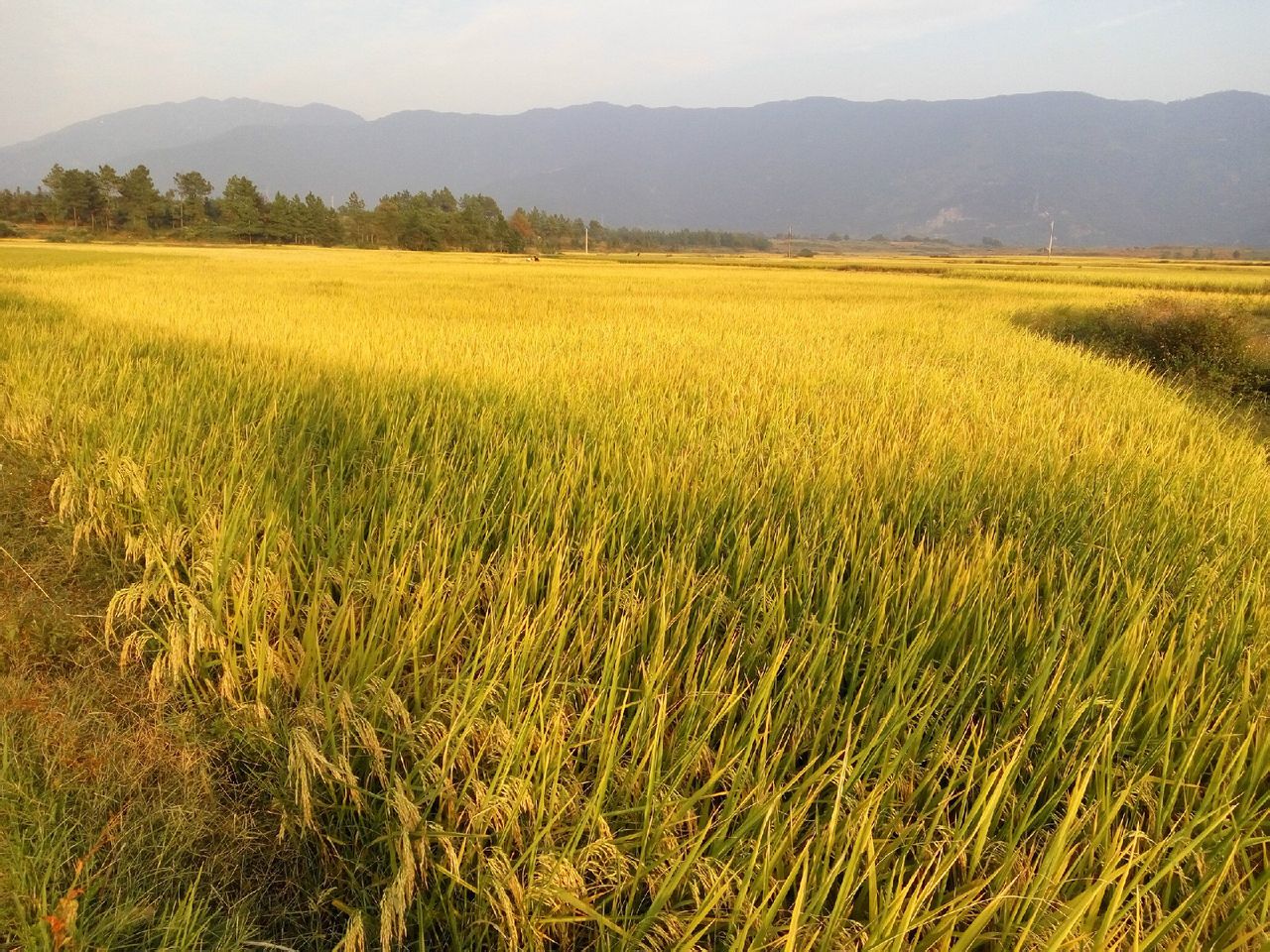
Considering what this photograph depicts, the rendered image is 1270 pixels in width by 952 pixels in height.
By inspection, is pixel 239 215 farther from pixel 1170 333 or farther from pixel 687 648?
pixel 687 648

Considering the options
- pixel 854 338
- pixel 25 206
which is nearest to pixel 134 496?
pixel 854 338

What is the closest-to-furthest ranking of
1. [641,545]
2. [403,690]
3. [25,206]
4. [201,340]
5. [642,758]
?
[642,758] → [403,690] → [641,545] → [201,340] → [25,206]

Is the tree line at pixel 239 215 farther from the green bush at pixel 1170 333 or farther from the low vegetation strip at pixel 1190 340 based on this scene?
the low vegetation strip at pixel 1190 340

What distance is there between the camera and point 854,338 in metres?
7.61

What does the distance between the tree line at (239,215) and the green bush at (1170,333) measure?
5584 centimetres

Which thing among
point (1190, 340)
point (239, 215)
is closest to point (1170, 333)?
point (1190, 340)

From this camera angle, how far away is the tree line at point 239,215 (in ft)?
170

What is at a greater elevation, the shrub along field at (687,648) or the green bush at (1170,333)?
the green bush at (1170,333)

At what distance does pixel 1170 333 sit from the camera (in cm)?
951

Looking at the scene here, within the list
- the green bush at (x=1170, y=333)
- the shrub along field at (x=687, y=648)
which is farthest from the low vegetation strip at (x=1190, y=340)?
the shrub along field at (x=687, y=648)

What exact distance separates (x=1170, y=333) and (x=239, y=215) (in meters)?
61.1

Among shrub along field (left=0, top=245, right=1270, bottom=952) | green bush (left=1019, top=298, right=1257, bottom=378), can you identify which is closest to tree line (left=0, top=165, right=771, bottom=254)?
green bush (left=1019, top=298, right=1257, bottom=378)

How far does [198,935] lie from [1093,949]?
1288mm

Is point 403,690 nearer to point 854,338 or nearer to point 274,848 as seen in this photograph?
point 274,848
